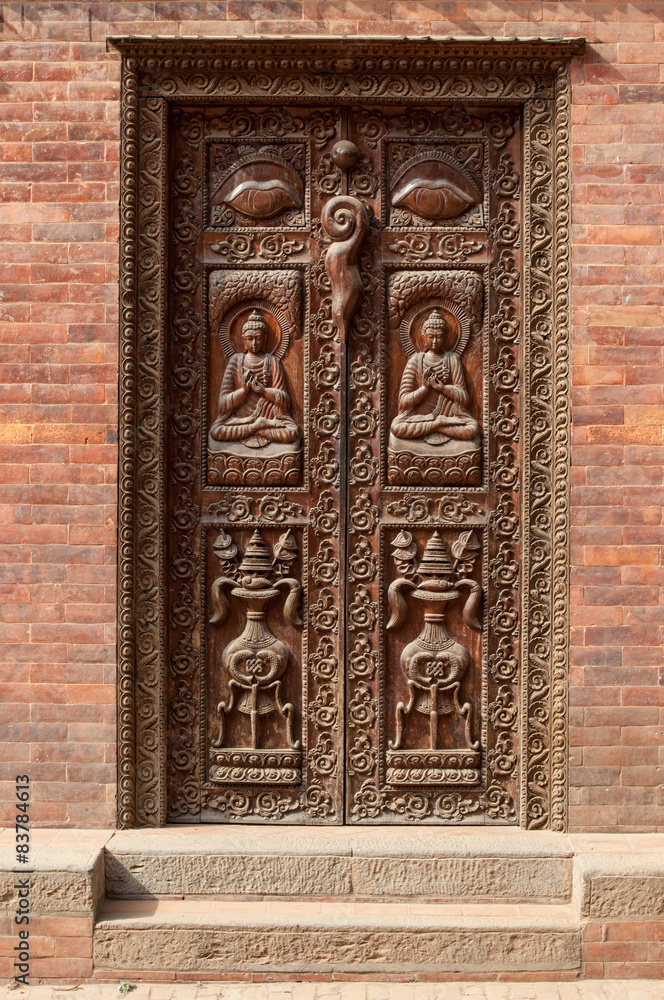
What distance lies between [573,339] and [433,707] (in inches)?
79.2

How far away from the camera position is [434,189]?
4461 mm

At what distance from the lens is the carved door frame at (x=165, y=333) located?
432 cm

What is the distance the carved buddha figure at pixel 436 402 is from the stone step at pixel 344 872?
203 centimetres

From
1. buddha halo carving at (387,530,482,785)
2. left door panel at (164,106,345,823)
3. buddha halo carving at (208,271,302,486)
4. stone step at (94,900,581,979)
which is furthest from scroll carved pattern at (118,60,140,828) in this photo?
buddha halo carving at (387,530,482,785)

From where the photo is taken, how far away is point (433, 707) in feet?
14.7

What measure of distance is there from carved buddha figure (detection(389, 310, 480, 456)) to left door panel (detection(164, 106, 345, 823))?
0.36 meters

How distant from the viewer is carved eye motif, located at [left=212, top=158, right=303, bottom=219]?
446cm

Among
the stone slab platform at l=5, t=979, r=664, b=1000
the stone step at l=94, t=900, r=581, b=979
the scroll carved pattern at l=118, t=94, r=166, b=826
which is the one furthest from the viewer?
the scroll carved pattern at l=118, t=94, r=166, b=826

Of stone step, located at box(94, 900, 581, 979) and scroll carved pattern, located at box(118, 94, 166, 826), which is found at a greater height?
scroll carved pattern, located at box(118, 94, 166, 826)

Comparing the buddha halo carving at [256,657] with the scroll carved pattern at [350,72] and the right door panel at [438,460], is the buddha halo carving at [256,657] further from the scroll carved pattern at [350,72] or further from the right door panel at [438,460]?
the scroll carved pattern at [350,72]

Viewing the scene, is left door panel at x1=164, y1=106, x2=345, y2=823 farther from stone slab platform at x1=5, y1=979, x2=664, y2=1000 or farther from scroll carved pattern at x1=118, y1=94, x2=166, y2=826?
stone slab platform at x1=5, y1=979, x2=664, y2=1000

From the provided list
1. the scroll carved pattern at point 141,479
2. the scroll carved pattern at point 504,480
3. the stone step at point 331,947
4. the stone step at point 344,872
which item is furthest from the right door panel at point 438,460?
the scroll carved pattern at point 141,479

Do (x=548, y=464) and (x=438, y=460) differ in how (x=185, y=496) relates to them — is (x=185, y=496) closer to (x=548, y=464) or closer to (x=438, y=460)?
(x=438, y=460)

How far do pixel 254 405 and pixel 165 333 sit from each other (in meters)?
0.58
